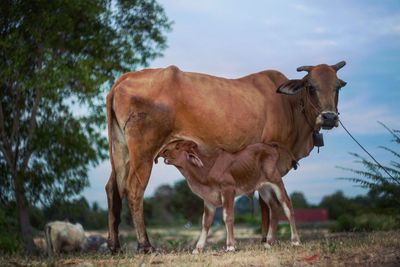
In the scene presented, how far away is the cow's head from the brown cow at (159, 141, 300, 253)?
3.64ft

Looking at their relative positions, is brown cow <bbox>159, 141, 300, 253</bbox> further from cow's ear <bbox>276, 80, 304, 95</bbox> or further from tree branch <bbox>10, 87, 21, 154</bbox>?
tree branch <bbox>10, 87, 21, 154</bbox>

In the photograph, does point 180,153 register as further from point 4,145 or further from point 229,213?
point 4,145

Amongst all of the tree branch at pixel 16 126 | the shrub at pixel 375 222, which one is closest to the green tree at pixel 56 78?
the tree branch at pixel 16 126

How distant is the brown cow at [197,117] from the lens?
32.6ft

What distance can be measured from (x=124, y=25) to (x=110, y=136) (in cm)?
1260

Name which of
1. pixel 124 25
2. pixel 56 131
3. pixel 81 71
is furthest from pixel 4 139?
pixel 124 25

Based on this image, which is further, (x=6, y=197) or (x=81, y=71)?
(x=6, y=197)

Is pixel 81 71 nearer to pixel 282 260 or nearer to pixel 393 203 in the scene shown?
pixel 393 203

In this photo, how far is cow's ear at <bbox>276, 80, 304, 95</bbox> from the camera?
35.6 feet

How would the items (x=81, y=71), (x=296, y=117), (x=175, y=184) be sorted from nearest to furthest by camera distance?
(x=296, y=117) < (x=81, y=71) < (x=175, y=184)

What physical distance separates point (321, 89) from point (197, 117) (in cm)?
198

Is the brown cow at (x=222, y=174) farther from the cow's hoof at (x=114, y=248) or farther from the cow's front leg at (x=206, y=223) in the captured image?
the cow's hoof at (x=114, y=248)

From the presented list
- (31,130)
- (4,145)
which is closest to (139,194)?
(31,130)

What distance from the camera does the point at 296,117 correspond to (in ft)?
36.6
